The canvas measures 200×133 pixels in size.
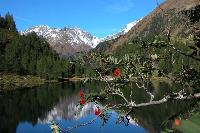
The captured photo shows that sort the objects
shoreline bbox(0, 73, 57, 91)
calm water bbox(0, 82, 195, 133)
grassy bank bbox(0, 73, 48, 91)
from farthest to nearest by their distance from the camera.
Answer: grassy bank bbox(0, 73, 48, 91), shoreline bbox(0, 73, 57, 91), calm water bbox(0, 82, 195, 133)

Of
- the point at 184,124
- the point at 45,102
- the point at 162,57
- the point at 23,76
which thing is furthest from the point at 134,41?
the point at 23,76

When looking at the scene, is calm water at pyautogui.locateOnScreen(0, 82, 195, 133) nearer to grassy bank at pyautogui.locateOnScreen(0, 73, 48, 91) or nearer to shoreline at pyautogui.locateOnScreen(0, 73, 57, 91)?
shoreline at pyautogui.locateOnScreen(0, 73, 57, 91)

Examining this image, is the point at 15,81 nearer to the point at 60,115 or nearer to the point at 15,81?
Result: the point at 15,81

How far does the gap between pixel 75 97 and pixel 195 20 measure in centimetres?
11371

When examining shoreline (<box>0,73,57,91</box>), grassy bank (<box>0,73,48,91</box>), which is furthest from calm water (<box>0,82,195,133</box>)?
grassy bank (<box>0,73,48,91</box>)

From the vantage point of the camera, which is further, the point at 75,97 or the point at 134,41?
the point at 75,97

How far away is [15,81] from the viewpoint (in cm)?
17538

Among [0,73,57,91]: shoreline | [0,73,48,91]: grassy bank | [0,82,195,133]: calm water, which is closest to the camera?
[0,82,195,133]: calm water

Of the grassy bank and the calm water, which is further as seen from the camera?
the grassy bank

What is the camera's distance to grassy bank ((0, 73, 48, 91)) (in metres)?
161

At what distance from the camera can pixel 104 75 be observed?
8.42 meters

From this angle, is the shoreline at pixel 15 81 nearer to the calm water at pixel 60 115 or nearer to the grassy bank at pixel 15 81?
the grassy bank at pixel 15 81

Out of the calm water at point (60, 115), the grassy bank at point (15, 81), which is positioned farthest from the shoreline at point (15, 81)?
the calm water at point (60, 115)

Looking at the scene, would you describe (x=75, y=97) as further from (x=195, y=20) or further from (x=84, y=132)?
(x=195, y=20)
